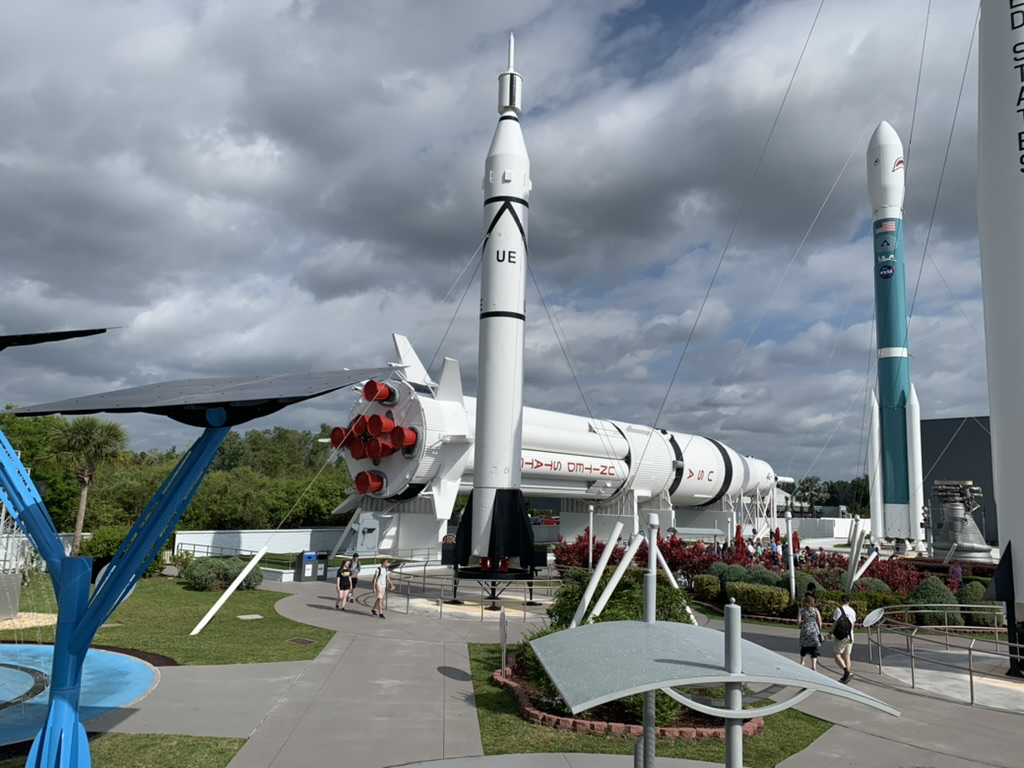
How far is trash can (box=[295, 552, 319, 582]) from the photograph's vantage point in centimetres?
2511

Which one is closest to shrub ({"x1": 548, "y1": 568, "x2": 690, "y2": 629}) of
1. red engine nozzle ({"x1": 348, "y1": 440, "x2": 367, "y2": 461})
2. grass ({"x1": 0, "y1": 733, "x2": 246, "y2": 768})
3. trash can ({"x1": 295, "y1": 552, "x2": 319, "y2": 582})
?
grass ({"x1": 0, "y1": 733, "x2": 246, "y2": 768})

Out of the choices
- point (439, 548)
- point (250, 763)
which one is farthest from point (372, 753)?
point (439, 548)

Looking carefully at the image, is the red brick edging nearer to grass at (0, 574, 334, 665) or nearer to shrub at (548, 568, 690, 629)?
shrub at (548, 568, 690, 629)

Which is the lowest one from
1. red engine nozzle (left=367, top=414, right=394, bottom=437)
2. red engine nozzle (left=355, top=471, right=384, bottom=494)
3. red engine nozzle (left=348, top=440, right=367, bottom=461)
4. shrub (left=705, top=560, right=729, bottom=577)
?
shrub (left=705, top=560, right=729, bottom=577)

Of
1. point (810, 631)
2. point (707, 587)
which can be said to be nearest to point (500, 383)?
point (707, 587)

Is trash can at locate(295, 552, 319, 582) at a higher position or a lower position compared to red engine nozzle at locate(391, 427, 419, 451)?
lower

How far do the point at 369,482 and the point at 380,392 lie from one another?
360 cm

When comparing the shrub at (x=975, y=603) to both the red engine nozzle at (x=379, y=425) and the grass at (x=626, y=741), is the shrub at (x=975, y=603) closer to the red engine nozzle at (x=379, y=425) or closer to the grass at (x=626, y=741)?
the grass at (x=626, y=741)

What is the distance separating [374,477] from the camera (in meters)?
28.8

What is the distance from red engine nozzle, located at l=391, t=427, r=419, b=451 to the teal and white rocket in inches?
789

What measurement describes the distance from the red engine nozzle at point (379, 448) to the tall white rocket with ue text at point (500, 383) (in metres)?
7.05

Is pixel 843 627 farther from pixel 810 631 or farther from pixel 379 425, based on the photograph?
pixel 379 425

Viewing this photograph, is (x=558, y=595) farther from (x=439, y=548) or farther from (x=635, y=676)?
(x=439, y=548)

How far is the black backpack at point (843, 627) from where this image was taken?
40.4 ft
